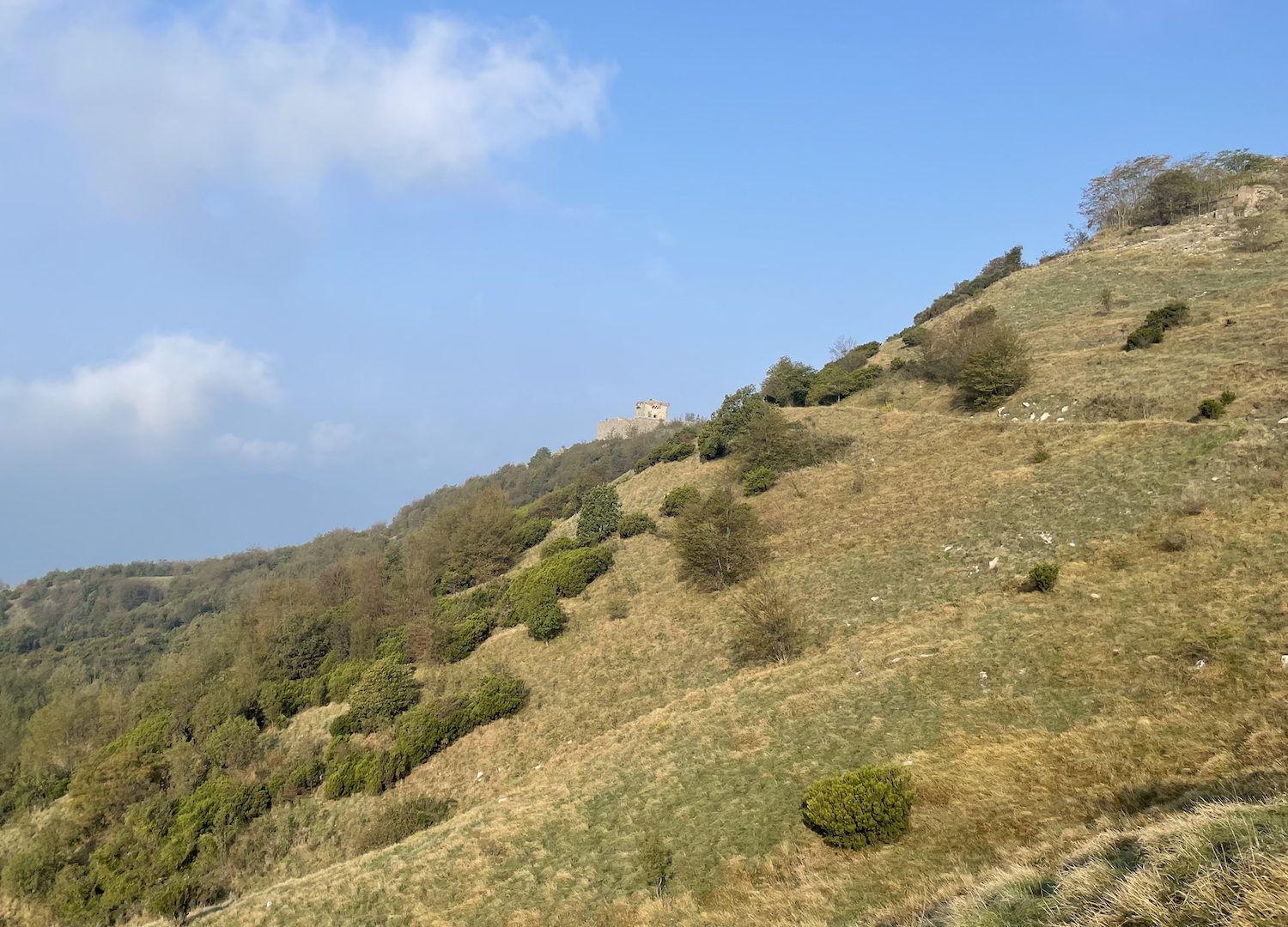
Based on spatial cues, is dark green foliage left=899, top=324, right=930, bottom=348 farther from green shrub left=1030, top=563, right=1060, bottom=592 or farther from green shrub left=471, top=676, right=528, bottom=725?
green shrub left=471, top=676, right=528, bottom=725

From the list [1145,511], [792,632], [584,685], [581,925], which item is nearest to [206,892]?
[584,685]

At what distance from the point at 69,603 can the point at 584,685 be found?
147 m

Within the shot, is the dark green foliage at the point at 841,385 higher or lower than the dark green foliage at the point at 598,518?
higher

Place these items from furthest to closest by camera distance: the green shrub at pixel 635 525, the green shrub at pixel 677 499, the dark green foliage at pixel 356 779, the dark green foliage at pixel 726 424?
1. the dark green foliage at pixel 726 424
2. the green shrub at pixel 677 499
3. the green shrub at pixel 635 525
4. the dark green foliage at pixel 356 779

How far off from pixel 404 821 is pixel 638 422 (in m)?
124

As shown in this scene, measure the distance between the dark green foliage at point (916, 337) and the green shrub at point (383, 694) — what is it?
56021 millimetres

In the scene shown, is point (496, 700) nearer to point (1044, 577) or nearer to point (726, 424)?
point (1044, 577)

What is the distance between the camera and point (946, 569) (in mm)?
24516

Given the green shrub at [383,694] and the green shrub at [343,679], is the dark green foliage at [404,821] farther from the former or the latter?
the green shrub at [343,679]

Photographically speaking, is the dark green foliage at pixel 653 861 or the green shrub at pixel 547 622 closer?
the dark green foliage at pixel 653 861

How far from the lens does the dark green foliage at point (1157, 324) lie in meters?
39.3

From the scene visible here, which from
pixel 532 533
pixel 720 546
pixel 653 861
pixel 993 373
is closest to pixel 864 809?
pixel 653 861

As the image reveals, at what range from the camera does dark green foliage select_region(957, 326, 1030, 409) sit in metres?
41.3

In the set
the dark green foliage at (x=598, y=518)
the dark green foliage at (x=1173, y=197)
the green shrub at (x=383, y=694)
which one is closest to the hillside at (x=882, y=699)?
the green shrub at (x=383, y=694)
